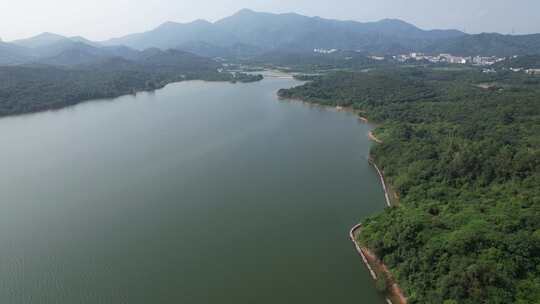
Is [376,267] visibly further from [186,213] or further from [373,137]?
[373,137]

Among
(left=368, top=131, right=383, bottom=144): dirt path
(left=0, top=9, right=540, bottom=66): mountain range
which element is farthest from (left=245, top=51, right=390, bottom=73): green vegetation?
(left=368, top=131, right=383, bottom=144): dirt path

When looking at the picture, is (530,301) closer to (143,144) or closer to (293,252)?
(293,252)

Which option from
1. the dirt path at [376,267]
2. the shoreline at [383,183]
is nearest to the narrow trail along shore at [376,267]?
the dirt path at [376,267]

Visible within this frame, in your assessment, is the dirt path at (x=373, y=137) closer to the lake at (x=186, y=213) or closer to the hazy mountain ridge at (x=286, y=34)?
the lake at (x=186, y=213)

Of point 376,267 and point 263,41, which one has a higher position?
point 263,41

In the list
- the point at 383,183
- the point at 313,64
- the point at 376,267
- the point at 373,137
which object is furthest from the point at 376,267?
the point at 313,64

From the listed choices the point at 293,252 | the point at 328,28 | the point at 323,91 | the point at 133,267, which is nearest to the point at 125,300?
the point at 133,267
